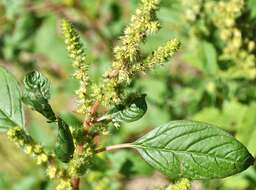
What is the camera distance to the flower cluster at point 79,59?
148cm

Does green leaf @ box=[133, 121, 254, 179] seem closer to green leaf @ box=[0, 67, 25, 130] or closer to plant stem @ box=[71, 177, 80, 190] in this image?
plant stem @ box=[71, 177, 80, 190]

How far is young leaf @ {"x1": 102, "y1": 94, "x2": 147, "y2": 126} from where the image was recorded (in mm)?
1617

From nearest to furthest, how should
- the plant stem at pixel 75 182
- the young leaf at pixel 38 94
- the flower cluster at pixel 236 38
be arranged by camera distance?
the young leaf at pixel 38 94 < the plant stem at pixel 75 182 < the flower cluster at pixel 236 38

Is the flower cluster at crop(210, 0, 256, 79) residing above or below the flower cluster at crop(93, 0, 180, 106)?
below

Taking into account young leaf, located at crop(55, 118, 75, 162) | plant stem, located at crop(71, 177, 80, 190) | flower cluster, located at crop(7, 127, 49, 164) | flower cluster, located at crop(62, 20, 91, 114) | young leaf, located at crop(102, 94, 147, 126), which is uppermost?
flower cluster, located at crop(62, 20, 91, 114)

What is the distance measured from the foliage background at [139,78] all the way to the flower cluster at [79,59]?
0.62m

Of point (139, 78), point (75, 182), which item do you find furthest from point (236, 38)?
point (75, 182)

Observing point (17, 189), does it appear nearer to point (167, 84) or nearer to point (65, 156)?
point (167, 84)

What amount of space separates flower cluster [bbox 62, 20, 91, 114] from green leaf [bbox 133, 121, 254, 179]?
0.24 metres

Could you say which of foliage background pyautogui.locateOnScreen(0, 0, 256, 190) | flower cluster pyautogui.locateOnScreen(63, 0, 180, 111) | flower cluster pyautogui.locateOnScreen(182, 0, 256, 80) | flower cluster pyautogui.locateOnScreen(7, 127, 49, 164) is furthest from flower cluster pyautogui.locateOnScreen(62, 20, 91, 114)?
flower cluster pyautogui.locateOnScreen(182, 0, 256, 80)

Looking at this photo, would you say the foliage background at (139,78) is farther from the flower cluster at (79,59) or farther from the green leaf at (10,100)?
the flower cluster at (79,59)

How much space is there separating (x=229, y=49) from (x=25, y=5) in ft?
5.08

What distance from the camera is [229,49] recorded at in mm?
2598

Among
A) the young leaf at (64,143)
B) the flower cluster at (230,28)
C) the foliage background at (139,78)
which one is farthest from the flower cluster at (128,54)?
the flower cluster at (230,28)
